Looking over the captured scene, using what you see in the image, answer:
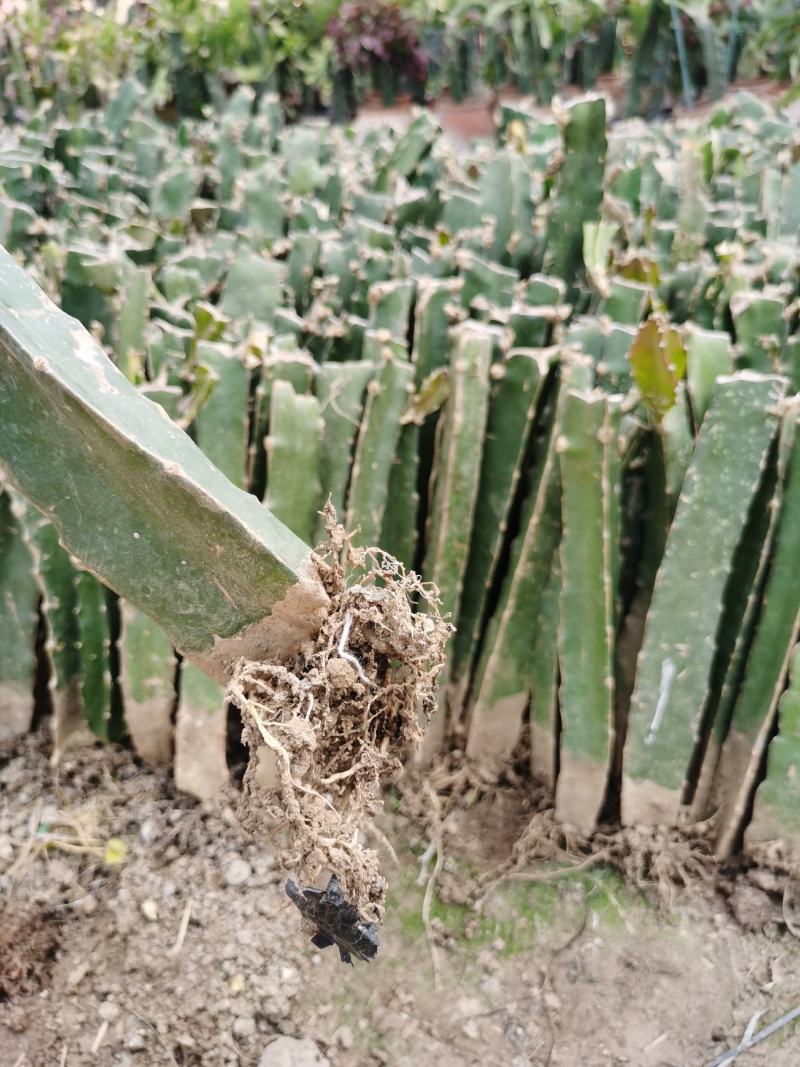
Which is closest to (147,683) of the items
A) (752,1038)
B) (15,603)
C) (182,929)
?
(15,603)

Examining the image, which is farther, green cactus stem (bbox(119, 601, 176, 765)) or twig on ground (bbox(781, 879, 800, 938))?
green cactus stem (bbox(119, 601, 176, 765))

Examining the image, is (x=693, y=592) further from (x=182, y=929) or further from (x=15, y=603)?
(x=15, y=603)

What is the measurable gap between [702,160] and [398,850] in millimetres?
1932

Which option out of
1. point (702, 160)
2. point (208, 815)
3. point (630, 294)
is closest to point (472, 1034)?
point (208, 815)

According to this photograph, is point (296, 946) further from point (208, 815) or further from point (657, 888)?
point (657, 888)

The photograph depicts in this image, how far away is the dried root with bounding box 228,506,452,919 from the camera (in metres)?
1.02

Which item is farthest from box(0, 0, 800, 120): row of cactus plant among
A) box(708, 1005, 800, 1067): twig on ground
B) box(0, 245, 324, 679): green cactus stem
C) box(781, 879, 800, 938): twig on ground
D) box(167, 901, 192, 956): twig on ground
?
box(708, 1005, 800, 1067): twig on ground

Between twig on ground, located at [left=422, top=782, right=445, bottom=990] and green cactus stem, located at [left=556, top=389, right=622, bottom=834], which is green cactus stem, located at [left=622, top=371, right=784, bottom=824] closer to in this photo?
green cactus stem, located at [left=556, top=389, right=622, bottom=834]

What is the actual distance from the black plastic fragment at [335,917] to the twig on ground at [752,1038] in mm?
698

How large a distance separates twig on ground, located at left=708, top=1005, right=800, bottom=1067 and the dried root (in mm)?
693

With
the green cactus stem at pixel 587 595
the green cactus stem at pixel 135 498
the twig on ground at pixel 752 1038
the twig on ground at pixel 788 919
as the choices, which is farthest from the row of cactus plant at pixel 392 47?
the twig on ground at pixel 752 1038

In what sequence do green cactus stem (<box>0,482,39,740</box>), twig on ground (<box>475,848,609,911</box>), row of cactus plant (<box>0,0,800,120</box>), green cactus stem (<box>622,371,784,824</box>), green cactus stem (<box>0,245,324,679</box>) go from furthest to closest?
row of cactus plant (<box>0,0,800,120</box>), green cactus stem (<box>0,482,39,740</box>), twig on ground (<box>475,848,609,911</box>), green cactus stem (<box>622,371,784,824</box>), green cactus stem (<box>0,245,324,679</box>)

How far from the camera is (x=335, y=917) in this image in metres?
1.05

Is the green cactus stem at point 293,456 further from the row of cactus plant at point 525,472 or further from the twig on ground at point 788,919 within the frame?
the twig on ground at point 788,919
